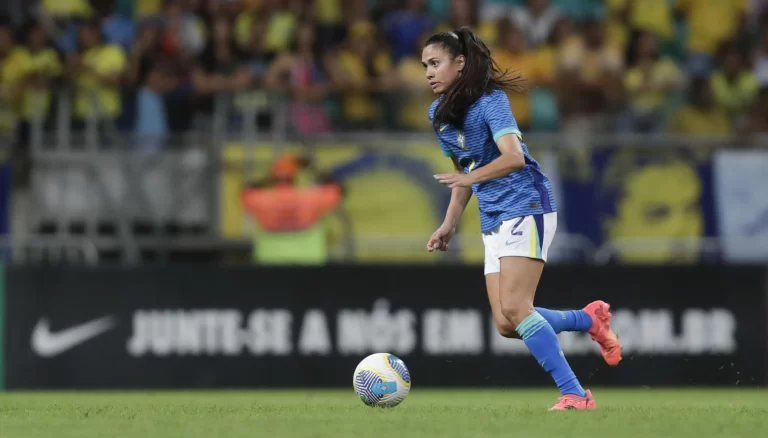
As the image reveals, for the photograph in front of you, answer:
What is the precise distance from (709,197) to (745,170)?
0.47 m

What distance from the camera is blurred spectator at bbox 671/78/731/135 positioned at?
591 inches

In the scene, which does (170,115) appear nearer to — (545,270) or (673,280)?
(545,270)

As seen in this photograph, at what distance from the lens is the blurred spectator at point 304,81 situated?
14.4 meters

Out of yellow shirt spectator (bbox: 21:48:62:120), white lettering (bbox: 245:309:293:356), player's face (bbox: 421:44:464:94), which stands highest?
player's face (bbox: 421:44:464:94)

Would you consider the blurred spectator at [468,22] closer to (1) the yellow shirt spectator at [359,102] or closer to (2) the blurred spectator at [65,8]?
(1) the yellow shirt spectator at [359,102]

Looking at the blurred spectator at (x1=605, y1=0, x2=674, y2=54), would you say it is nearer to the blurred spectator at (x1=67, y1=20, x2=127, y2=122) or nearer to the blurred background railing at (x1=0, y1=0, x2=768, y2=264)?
the blurred background railing at (x1=0, y1=0, x2=768, y2=264)

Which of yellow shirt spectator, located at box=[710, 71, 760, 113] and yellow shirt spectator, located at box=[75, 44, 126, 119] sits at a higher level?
yellow shirt spectator, located at box=[75, 44, 126, 119]

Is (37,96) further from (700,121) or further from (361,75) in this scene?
(700,121)

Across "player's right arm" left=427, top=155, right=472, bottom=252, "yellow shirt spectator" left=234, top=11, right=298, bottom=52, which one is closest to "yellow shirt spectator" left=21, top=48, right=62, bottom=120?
"yellow shirt spectator" left=234, top=11, right=298, bottom=52

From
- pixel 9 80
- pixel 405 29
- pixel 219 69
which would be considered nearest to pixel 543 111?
pixel 405 29

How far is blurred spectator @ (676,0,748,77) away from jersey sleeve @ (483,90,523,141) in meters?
9.43

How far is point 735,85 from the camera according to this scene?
1562 centimetres

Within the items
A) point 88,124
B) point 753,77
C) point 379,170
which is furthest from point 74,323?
point 753,77

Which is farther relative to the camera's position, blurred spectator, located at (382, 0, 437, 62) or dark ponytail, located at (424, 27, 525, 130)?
blurred spectator, located at (382, 0, 437, 62)
